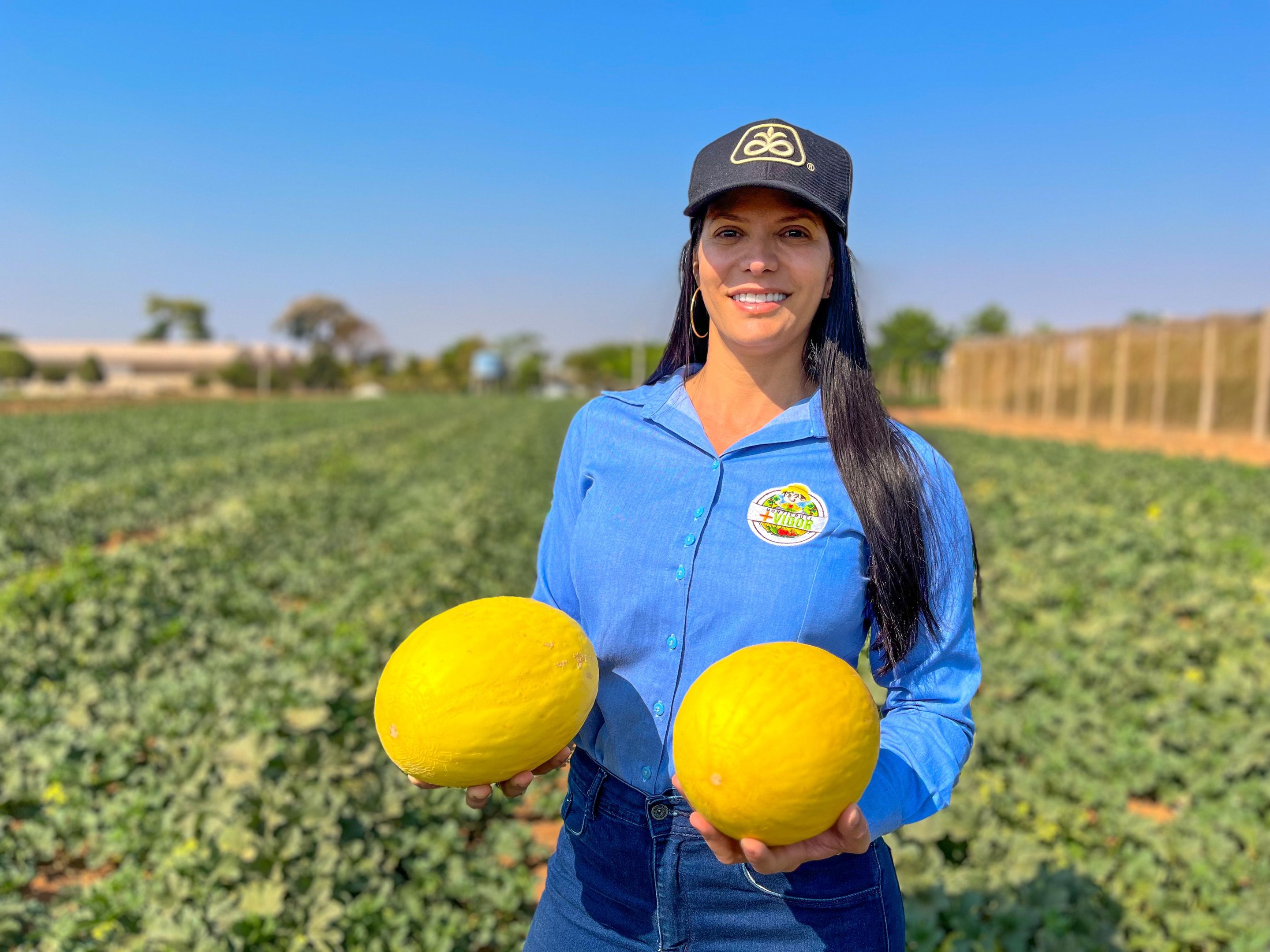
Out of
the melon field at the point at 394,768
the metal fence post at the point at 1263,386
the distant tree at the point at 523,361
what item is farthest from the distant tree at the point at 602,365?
the melon field at the point at 394,768

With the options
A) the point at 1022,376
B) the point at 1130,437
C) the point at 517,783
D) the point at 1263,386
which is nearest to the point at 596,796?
the point at 517,783

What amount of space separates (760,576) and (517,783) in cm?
57

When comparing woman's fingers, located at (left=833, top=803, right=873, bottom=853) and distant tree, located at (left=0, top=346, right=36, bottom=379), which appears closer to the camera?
woman's fingers, located at (left=833, top=803, right=873, bottom=853)

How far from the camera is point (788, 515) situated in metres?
1.79

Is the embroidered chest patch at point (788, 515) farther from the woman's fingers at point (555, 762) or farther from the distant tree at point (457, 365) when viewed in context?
the distant tree at point (457, 365)

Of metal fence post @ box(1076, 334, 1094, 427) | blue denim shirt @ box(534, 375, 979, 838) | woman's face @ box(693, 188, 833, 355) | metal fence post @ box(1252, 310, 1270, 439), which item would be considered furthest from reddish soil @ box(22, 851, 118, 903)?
metal fence post @ box(1076, 334, 1094, 427)

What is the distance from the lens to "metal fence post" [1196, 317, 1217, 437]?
21828mm

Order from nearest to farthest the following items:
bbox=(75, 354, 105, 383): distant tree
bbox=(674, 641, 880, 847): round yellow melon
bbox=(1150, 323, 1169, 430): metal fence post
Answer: bbox=(674, 641, 880, 847): round yellow melon → bbox=(1150, 323, 1169, 430): metal fence post → bbox=(75, 354, 105, 383): distant tree

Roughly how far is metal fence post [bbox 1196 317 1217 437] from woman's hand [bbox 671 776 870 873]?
2401 centimetres

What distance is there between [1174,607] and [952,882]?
177 inches

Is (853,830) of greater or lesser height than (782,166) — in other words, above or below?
below

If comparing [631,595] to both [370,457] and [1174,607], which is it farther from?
[370,457]

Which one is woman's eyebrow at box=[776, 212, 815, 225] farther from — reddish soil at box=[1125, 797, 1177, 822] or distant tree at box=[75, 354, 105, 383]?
distant tree at box=[75, 354, 105, 383]

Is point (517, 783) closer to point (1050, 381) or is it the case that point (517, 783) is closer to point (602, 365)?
point (1050, 381)
